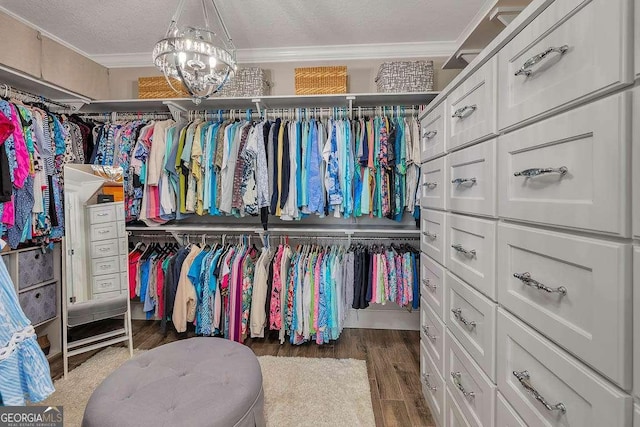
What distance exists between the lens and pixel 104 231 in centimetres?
220

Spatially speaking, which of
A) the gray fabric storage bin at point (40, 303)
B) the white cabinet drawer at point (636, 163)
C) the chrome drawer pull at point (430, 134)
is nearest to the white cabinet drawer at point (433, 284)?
the chrome drawer pull at point (430, 134)

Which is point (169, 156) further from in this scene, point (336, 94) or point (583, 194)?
point (583, 194)

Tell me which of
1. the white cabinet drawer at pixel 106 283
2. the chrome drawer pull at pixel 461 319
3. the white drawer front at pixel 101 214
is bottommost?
the white cabinet drawer at pixel 106 283

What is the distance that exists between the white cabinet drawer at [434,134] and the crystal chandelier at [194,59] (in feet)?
3.71

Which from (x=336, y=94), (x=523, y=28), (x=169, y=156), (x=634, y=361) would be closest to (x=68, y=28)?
(x=169, y=156)

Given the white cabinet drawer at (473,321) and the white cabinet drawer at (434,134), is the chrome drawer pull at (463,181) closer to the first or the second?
the white cabinet drawer at (434,134)

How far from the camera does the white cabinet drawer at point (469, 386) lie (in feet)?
3.28

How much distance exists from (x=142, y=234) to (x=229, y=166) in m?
1.31

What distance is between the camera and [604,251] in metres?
0.59

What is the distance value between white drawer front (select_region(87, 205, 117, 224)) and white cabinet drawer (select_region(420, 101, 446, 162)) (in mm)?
2375

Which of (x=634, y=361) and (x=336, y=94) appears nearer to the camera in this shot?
(x=634, y=361)

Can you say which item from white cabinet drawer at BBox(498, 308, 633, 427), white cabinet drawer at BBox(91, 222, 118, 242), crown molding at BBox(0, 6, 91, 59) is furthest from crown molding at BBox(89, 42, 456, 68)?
white cabinet drawer at BBox(498, 308, 633, 427)

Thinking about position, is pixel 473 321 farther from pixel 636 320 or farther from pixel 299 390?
pixel 299 390

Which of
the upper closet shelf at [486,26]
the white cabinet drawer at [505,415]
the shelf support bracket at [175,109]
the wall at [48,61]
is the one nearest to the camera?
the white cabinet drawer at [505,415]
